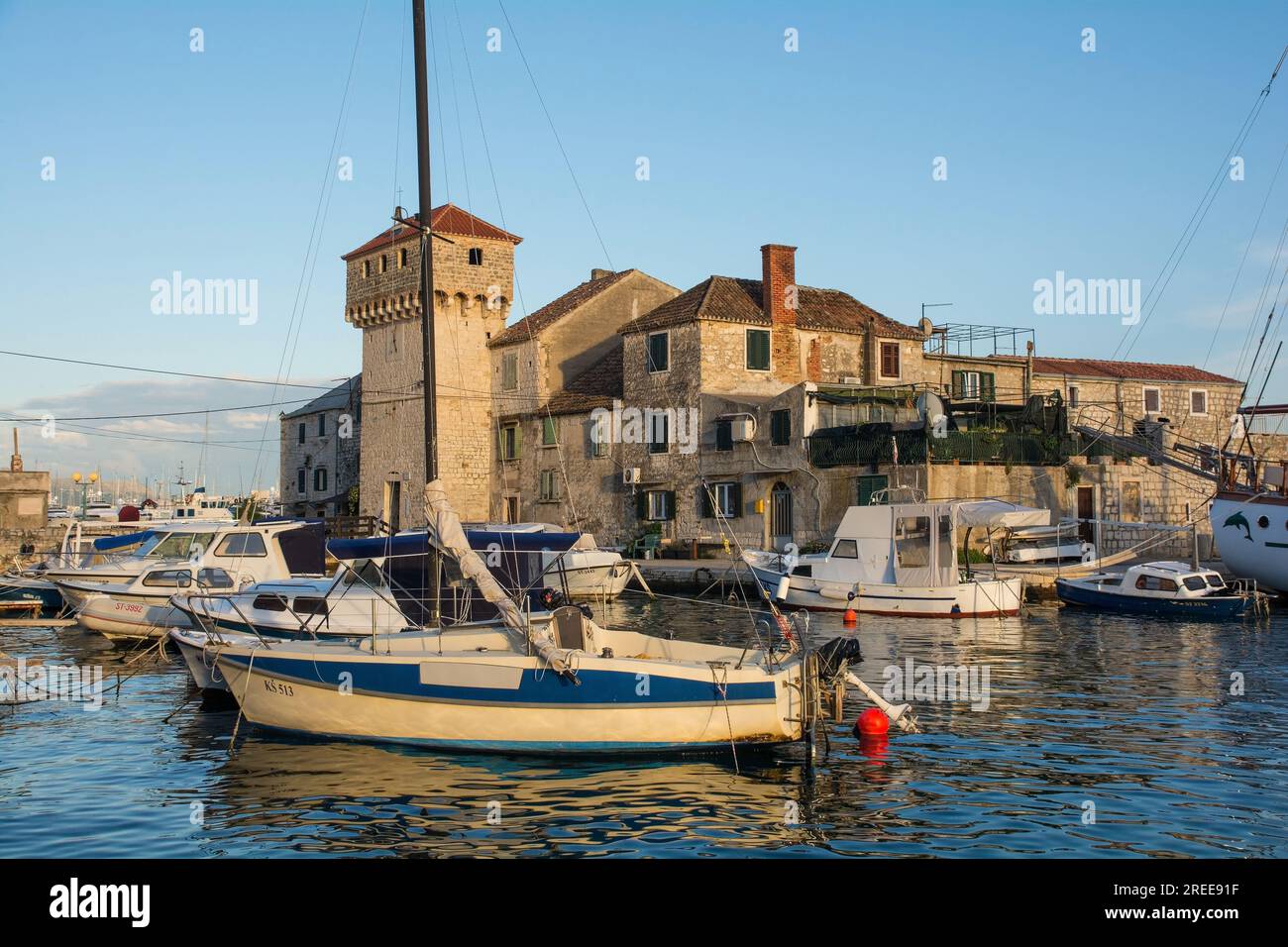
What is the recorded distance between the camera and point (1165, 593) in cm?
3114

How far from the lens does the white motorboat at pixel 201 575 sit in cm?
2620

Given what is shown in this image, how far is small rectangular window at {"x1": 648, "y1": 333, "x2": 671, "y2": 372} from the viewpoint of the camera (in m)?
46.4

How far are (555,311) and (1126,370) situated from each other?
1094 inches

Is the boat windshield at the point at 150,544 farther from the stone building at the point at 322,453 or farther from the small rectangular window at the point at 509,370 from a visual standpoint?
the stone building at the point at 322,453

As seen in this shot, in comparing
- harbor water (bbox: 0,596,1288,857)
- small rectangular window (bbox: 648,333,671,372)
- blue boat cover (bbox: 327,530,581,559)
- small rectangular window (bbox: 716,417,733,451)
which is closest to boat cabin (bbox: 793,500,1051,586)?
blue boat cover (bbox: 327,530,581,559)

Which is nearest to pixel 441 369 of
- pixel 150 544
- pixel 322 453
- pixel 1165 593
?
pixel 322 453

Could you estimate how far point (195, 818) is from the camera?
40.0 feet

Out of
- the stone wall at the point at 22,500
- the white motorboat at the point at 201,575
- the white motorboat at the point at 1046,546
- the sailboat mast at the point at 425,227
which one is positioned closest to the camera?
the sailboat mast at the point at 425,227

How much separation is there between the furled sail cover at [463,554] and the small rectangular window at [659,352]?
98.2 ft

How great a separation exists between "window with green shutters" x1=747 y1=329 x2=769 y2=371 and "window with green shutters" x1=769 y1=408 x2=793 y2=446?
3845 mm

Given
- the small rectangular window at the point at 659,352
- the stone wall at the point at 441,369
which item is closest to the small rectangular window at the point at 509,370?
the stone wall at the point at 441,369

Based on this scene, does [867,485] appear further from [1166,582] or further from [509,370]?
[509,370]

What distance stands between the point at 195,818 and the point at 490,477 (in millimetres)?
43729
